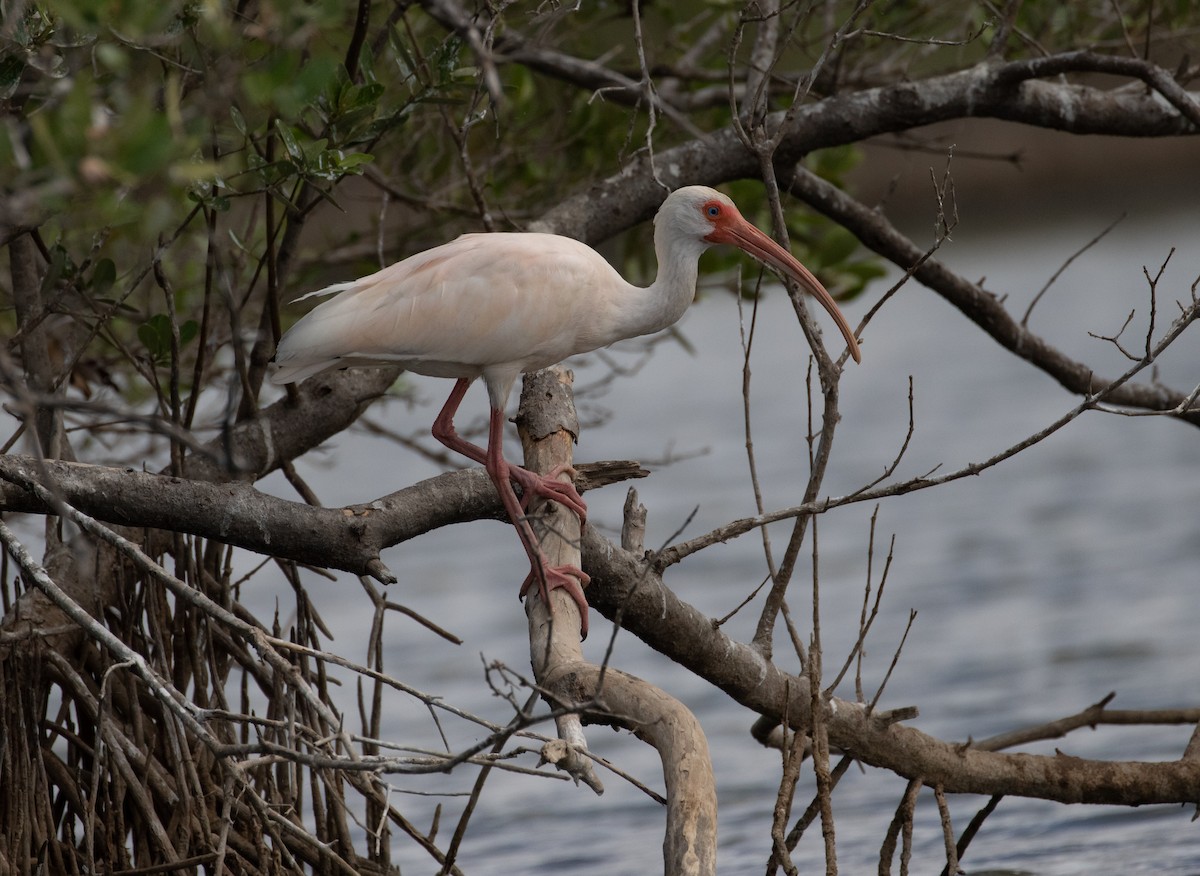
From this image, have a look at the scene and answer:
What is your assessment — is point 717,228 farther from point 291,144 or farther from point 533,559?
point 291,144

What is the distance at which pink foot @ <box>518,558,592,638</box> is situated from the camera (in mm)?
3816

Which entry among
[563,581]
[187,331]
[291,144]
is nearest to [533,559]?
[563,581]

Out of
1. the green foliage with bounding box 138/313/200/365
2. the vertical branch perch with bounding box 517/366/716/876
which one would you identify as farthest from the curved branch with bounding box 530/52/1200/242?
the green foliage with bounding box 138/313/200/365

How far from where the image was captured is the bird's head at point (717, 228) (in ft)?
15.4

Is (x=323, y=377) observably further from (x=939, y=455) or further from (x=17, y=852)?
(x=939, y=455)

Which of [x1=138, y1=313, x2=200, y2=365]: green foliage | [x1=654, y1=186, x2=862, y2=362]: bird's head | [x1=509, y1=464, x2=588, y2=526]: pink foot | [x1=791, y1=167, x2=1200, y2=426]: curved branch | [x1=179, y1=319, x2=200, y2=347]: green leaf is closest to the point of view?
[x1=509, y1=464, x2=588, y2=526]: pink foot

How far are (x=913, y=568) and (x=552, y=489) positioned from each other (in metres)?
11.9

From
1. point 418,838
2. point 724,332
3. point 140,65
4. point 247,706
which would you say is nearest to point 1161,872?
point 418,838

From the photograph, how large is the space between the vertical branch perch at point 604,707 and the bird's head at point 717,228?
0.78 meters

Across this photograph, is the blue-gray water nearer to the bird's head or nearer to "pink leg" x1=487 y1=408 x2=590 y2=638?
"pink leg" x1=487 y1=408 x2=590 y2=638

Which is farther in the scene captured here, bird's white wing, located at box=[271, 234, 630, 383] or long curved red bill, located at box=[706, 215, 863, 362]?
long curved red bill, located at box=[706, 215, 863, 362]

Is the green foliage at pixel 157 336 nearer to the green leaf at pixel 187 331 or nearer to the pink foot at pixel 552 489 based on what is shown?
the green leaf at pixel 187 331

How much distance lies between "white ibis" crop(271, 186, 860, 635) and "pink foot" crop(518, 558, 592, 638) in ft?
1.31

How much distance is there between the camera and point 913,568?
611 inches
